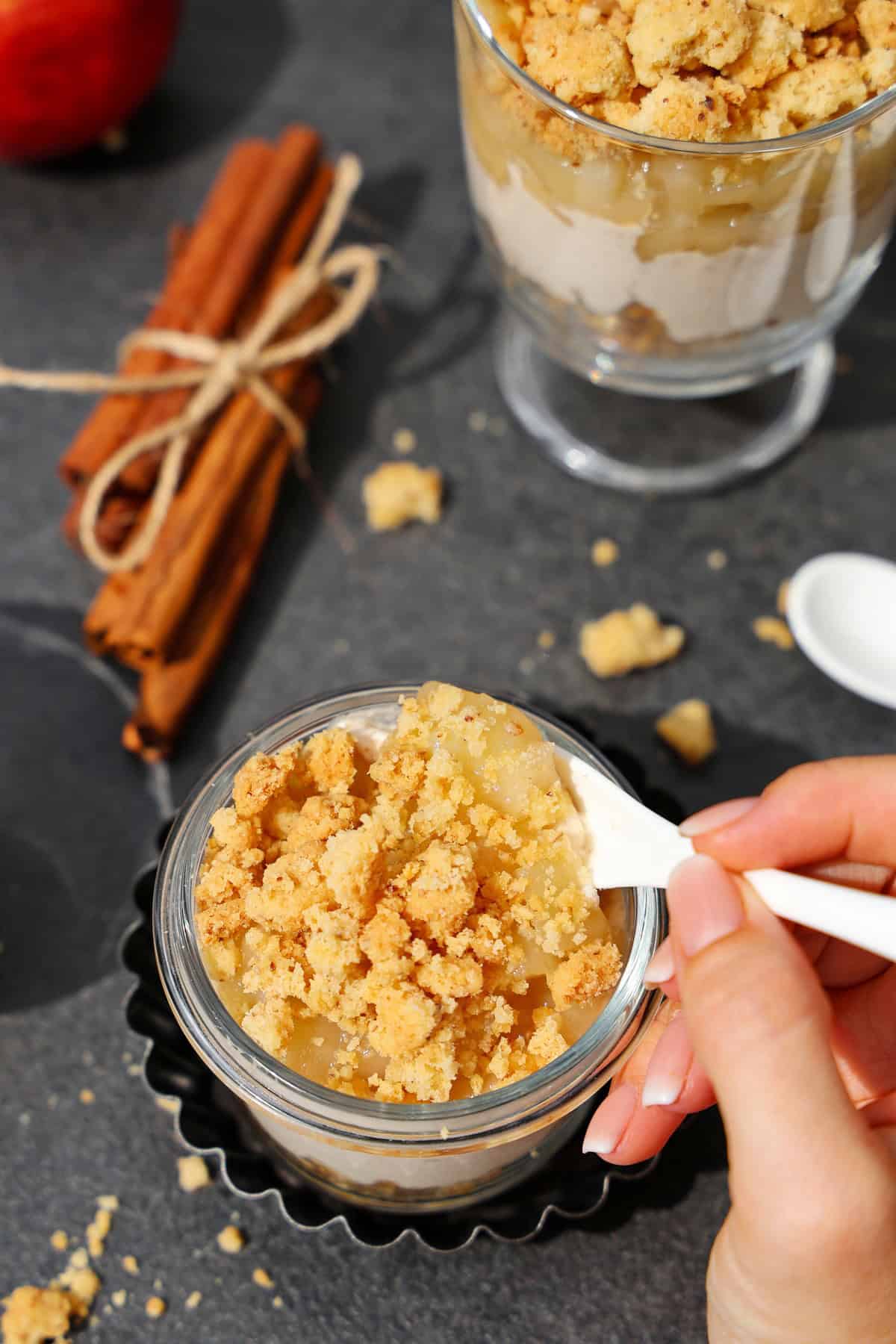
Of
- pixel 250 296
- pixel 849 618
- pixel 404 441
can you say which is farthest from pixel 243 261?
pixel 849 618

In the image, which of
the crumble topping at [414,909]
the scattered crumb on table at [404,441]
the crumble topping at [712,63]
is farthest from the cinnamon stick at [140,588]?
the crumble topping at [712,63]

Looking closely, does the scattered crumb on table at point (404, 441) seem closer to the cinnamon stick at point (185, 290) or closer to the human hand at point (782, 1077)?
the cinnamon stick at point (185, 290)

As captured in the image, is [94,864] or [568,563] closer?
[94,864]

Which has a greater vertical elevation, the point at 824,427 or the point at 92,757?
the point at 824,427

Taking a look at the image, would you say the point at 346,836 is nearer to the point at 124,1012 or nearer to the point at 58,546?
the point at 124,1012

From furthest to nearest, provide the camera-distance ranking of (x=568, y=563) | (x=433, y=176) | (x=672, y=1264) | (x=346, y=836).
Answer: (x=433, y=176) < (x=568, y=563) < (x=672, y=1264) < (x=346, y=836)

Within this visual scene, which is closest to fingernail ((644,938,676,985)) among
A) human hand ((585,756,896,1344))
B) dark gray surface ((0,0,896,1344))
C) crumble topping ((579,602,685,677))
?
human hand ((585,756,896,1344))

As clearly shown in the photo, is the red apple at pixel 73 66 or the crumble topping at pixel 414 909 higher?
the red apple at pixel 73 66

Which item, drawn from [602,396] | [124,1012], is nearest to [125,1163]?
[124,1012]
